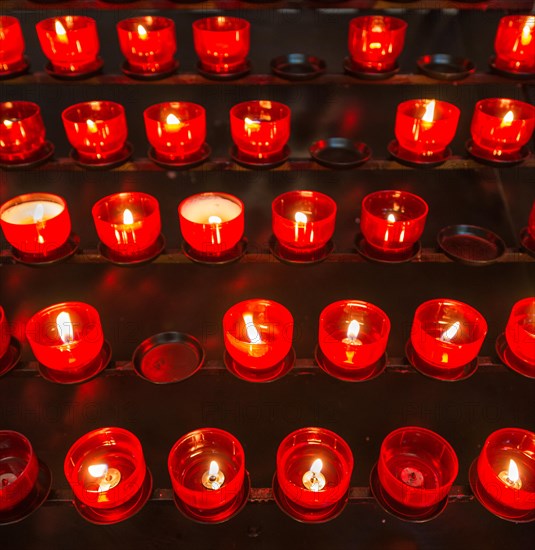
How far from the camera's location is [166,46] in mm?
1154

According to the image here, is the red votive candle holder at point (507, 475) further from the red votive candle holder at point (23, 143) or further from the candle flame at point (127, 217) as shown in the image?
the red votive candle holder at point (23, 143)

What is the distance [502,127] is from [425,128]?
5.6 inches

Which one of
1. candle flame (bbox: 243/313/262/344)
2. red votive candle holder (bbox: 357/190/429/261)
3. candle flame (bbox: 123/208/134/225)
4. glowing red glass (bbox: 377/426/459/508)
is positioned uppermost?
candle flame (bbox: 123/208/134/225)

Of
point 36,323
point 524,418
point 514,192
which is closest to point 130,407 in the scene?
point 36,323

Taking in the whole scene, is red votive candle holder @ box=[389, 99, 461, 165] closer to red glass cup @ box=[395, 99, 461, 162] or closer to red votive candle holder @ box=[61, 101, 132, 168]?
red glass cup @ box=[395, 99, 461, 162]

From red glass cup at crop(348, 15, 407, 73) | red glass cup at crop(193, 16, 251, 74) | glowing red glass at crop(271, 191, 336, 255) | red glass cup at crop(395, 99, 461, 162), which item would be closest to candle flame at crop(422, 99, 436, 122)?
red glass cup at crop(395, 99, 461, 162)

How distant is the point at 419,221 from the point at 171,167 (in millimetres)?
465

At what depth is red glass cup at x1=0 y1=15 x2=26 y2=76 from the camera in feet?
3.71

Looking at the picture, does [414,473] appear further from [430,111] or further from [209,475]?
[430,111]

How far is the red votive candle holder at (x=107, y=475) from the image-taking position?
93cm

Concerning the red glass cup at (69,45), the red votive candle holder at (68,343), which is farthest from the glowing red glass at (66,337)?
the red glass cup at (69,45)

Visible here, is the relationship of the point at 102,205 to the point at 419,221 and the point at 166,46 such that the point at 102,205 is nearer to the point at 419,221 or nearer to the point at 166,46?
the point at 166,46

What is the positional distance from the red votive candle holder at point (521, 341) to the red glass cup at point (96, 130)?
2.59ft

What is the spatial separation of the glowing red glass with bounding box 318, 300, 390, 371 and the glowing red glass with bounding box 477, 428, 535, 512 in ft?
0.81
